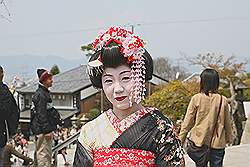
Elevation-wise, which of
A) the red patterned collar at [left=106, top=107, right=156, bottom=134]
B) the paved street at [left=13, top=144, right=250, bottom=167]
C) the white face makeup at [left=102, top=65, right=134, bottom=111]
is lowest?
the paved street at [left=13, top=144, right=250, bottom=167]

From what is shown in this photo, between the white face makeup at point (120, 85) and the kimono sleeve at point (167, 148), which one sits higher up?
the white face makeup at point (120, 85)

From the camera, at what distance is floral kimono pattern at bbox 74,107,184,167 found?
2.23 meters

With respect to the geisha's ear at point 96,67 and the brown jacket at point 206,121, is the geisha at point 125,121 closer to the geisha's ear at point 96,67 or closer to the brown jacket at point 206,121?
the geisha's ear at point 96,67

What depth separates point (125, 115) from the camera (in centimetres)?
235

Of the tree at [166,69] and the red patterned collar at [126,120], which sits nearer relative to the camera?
the red patterned collar at [126,120]

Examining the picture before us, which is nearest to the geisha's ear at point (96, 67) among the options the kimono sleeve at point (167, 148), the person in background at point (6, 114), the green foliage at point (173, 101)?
the kimono sleeve at point (167, 148)

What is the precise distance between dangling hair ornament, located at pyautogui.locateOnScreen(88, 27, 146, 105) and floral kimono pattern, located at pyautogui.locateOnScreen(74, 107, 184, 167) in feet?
0.43

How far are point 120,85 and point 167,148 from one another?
0.39m

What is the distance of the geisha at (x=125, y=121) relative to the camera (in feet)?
7.34

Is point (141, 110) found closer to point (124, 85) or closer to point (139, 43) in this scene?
point (124, 85)

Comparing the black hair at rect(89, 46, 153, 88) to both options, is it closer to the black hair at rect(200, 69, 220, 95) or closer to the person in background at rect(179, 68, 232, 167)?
the black hair at rect(200, 69, 220, 95)

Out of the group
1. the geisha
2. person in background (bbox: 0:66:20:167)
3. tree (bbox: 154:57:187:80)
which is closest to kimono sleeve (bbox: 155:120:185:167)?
the geisha

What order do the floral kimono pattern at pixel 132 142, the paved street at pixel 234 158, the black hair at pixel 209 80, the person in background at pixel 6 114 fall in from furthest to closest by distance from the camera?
1. the paved street at pixel 234 158
2. the person in background at pixel 6 114
3. the black hair at pixel 209 80
4. the floral kimono pattern at pixel 132 142

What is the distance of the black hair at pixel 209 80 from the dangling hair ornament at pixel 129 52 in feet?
6.30
